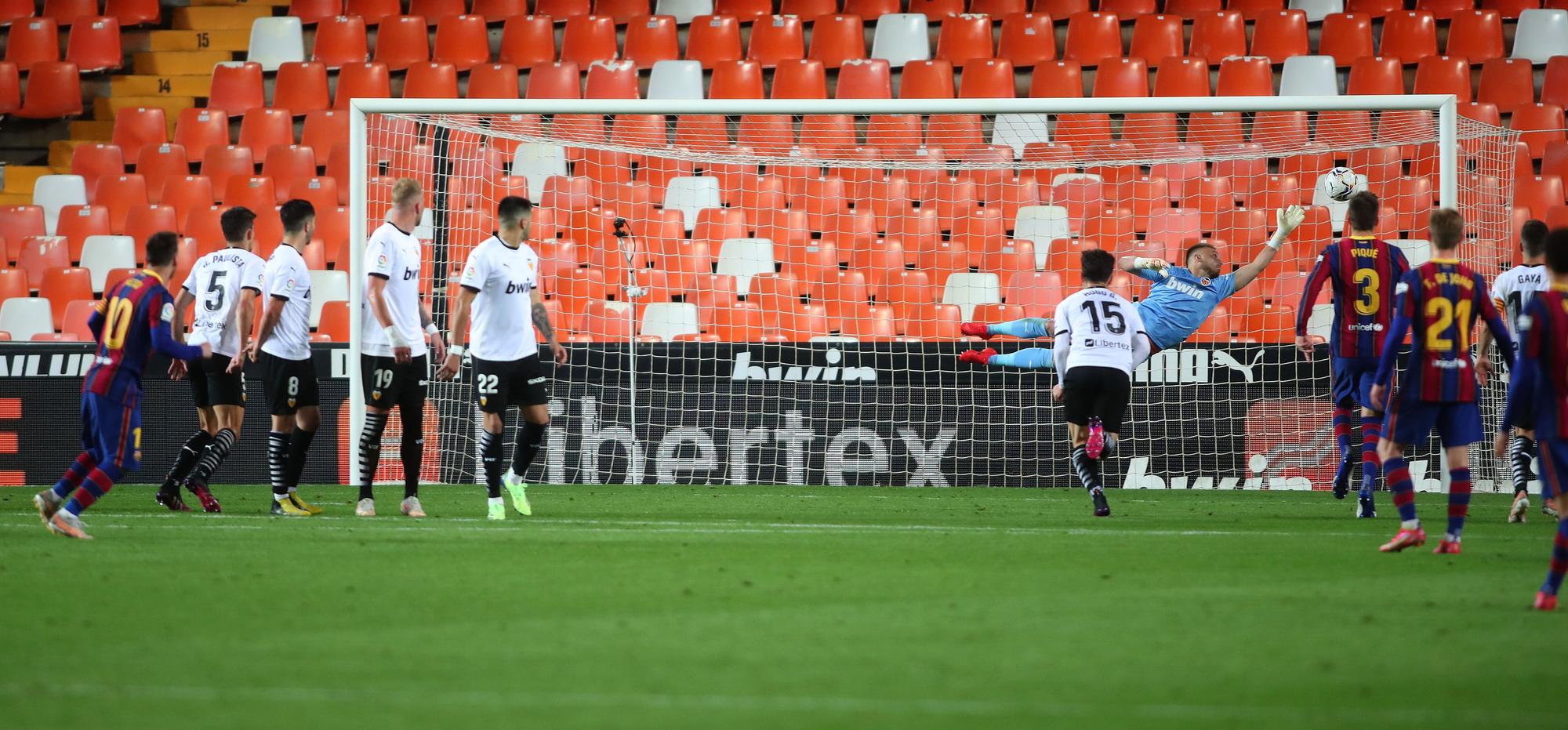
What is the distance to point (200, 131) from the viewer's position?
16.6m

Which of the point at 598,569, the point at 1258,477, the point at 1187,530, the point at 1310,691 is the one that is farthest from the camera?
the point at 1258,477

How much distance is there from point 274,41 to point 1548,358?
49.4 feet

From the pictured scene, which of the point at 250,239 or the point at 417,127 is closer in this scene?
the point at 250,239

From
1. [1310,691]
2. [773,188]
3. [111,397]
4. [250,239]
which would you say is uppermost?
[773,188]

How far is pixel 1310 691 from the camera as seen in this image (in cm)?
393

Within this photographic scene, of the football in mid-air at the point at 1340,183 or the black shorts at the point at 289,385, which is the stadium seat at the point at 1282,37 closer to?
the football in mid-air at the point at 1340,183

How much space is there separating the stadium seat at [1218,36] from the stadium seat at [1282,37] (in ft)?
0.54

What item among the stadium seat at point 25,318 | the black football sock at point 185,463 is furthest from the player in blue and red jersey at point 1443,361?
the stadium seat at point 25,318

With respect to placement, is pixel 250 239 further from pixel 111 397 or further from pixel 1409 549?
pixel 1409 549

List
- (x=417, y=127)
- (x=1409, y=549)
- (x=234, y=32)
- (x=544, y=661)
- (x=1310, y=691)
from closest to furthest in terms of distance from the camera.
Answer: (x=1310, y=691) → (x=544, y=661) → (x=1409, y=549) → (x=417, y=127) → (x=234, y=32)

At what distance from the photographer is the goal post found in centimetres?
1209

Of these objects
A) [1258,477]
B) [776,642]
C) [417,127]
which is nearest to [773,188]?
[417,127]

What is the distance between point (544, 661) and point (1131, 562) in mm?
3228

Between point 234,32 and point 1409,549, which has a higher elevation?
point 234,32
